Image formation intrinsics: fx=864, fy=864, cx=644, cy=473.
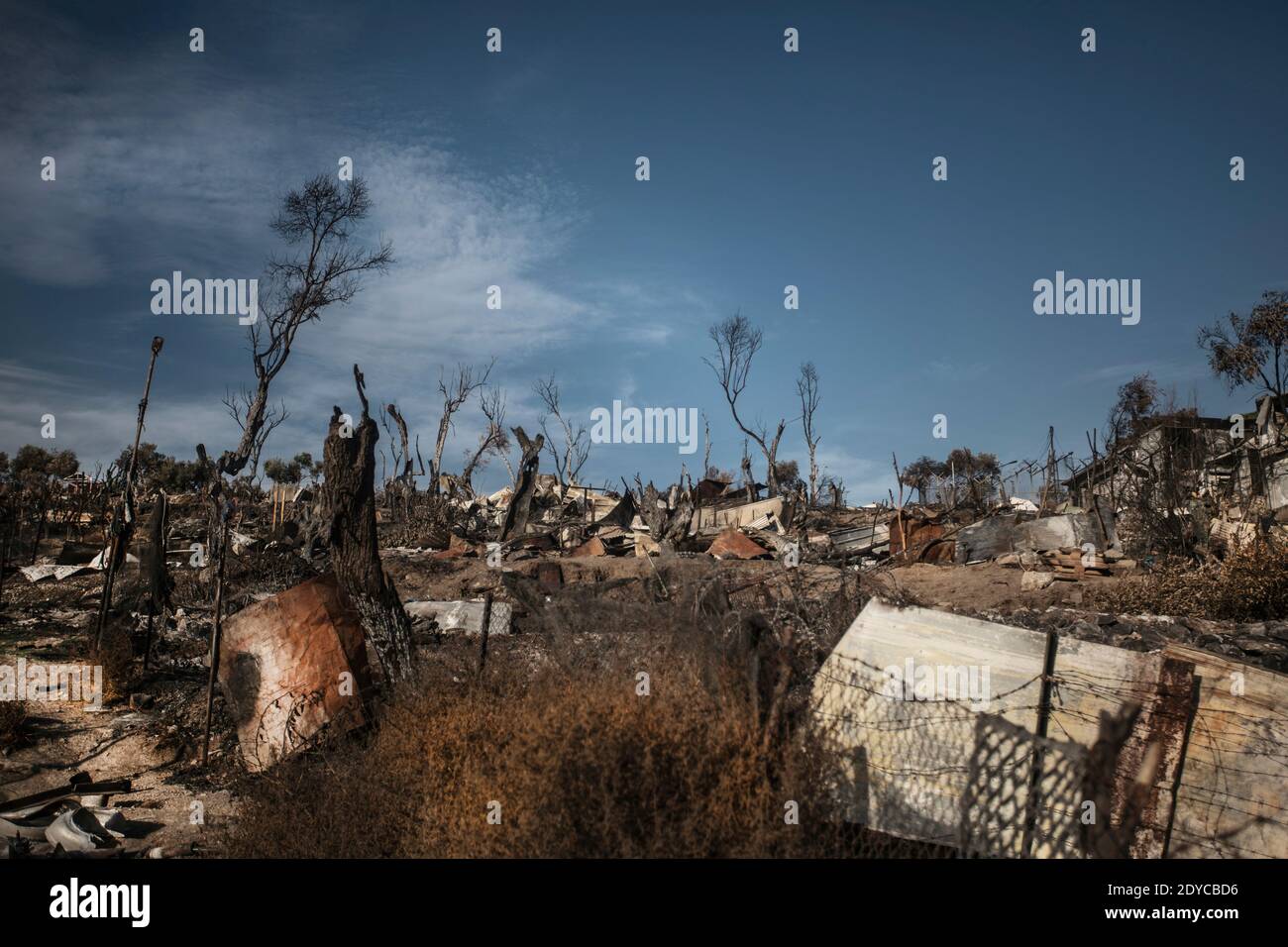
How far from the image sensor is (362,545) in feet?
33.1

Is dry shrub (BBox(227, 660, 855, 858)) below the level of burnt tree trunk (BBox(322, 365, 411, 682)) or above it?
below

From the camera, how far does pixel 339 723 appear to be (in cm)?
845

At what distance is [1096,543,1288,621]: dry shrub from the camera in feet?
39.8

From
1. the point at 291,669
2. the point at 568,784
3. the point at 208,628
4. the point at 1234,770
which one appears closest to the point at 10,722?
the point at 291,669

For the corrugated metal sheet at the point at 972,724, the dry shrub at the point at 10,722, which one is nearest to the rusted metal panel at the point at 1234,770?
the corrugated metal sheet at the point at 972,724

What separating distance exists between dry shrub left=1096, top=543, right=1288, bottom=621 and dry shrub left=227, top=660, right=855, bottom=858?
30.9 feet

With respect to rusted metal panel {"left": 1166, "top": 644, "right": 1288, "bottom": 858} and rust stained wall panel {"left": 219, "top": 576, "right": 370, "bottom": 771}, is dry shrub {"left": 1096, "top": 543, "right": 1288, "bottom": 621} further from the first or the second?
rust stained wall panel {"left": 219, "top": 576, "right": 370, "bottom": 771}

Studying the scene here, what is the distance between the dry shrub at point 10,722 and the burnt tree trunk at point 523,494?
41.4 ft

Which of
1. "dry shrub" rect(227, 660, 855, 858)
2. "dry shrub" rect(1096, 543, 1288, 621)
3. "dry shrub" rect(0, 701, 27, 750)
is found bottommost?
"dry shrub" rect(0, 701, 27, 750)

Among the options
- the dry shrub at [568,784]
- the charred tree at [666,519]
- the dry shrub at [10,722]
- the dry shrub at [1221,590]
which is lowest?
the dry shrub at [10,722]

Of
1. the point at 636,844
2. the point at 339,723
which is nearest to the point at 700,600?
the point at 636,844

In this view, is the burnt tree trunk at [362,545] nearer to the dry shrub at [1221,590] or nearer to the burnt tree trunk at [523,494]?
the dry shrub at [1221,590]

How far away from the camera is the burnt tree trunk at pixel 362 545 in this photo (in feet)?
31.3

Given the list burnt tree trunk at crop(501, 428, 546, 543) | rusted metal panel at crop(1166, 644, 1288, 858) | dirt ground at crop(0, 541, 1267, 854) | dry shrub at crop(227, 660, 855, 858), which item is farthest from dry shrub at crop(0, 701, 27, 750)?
burnt tree trunk at crop(501, 428, 546, 543)
